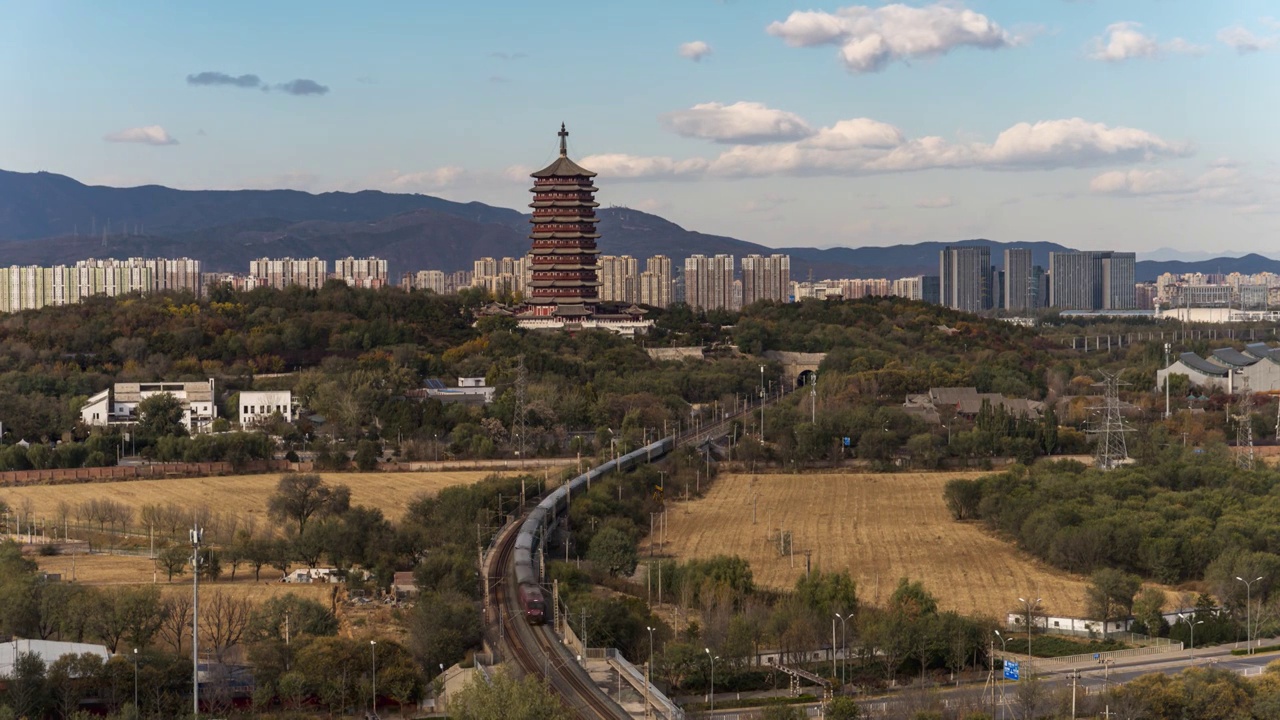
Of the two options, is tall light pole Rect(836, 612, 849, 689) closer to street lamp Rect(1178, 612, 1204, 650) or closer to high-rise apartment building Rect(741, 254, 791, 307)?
street lamp Rect(1178, 612, 1204, 650)

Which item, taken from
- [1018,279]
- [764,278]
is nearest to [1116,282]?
[1018,279]

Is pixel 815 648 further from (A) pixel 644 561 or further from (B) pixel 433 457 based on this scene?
(B) pixel 433 457

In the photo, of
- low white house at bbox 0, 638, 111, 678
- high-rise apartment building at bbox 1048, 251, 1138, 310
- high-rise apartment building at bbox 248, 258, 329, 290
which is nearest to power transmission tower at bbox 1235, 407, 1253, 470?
low white house at bbox 0, 638, 111, 678

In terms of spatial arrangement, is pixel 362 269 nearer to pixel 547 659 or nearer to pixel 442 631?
pixel 442 631

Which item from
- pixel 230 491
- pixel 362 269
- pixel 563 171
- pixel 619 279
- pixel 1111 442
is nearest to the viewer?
pixel 230 491

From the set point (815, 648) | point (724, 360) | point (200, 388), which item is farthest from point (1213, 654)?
point (724, 360)

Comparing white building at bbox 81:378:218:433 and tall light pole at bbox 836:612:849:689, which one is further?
white building at bbox 81:378:218:433
